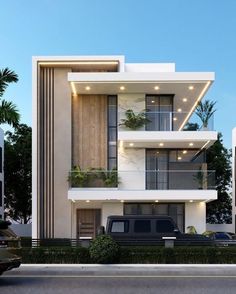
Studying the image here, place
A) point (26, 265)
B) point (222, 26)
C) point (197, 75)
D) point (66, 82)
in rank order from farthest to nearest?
point (222, 26), point (66, 82), point (197, 75), point (26, 265)

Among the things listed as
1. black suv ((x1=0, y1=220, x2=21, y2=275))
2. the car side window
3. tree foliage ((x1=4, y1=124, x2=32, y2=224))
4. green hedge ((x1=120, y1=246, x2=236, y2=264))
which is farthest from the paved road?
tree foliage ((x1=4, y1=124, x2=32, y2=224))

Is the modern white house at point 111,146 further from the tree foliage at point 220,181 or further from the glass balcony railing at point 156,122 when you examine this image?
the tree foliage at point 220,181

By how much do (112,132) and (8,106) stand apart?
6.79 m

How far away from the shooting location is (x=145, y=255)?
66.7 feet

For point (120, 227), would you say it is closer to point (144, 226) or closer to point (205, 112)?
point (144, 226)

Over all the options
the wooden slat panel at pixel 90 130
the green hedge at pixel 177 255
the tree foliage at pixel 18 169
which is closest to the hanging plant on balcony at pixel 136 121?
the wooden slat panel at pixel 90 130

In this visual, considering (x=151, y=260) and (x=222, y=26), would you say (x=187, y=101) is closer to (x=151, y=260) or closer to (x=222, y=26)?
(x=222, y=26)

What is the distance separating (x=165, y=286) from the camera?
14438 millimetres

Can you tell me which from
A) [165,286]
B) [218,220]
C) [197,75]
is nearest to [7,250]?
[165,286]

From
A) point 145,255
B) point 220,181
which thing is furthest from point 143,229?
point 220,181

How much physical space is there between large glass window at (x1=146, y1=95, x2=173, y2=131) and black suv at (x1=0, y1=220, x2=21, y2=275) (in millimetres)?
14793

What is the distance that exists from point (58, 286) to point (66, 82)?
17.2m

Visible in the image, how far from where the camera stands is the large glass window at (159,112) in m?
29.1

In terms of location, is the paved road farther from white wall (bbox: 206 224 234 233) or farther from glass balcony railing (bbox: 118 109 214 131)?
white wall (bbox: 206 224 234 233)
